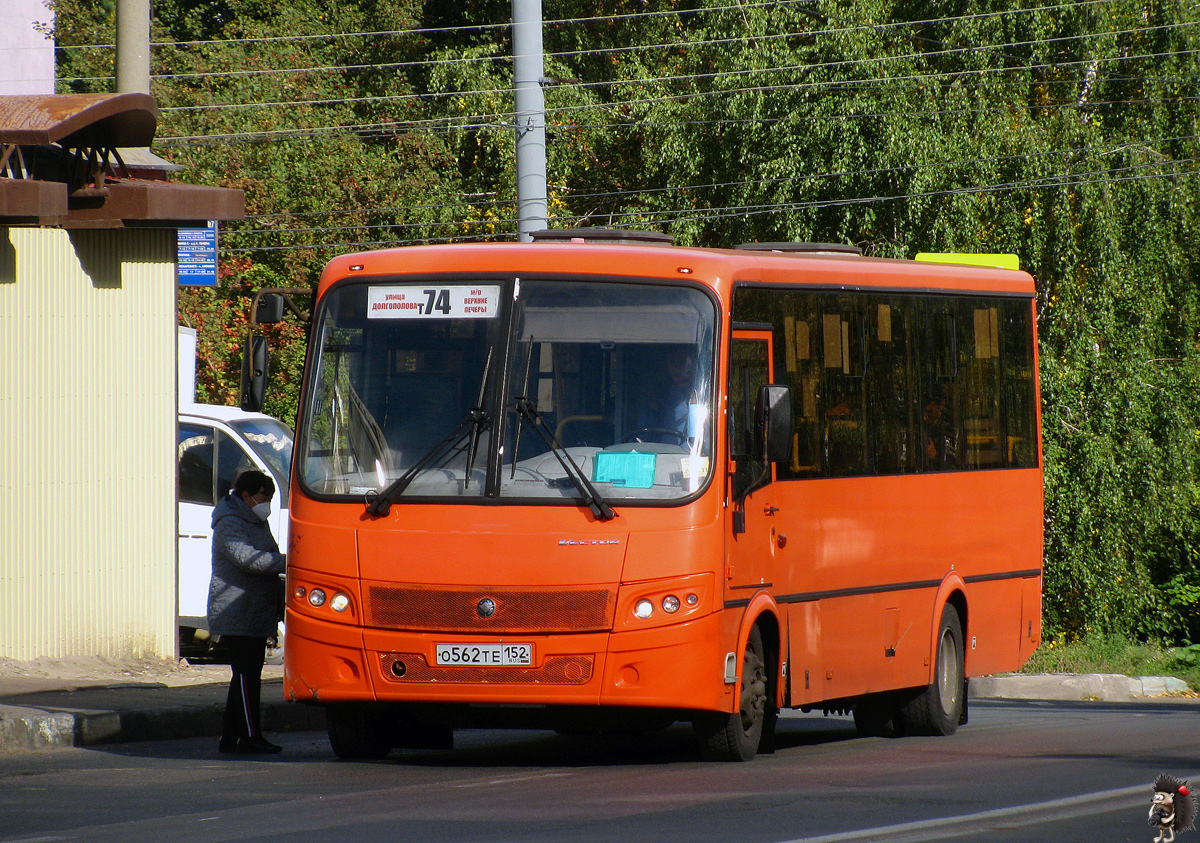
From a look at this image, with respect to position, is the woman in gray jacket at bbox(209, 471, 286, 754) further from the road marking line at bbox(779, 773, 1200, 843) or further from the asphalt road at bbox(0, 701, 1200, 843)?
the road marking line at bbox(779, 773, 1200, 843)

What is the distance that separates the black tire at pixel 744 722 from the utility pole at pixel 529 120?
6194 millimetres

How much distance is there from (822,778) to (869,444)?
3.29 metres

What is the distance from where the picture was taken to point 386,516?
1020 centimetres

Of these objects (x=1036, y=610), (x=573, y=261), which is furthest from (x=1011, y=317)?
(x=573, y=261)

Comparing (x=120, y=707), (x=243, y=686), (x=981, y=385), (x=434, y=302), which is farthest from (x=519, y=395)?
(x=981, y=385)

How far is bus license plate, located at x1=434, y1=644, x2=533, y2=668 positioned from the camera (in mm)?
9898

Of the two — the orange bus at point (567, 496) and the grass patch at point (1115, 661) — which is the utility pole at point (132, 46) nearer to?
the orange bus at point (567, 496)

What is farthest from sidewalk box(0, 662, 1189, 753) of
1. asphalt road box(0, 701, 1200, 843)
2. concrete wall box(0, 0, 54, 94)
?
concrete wall box(0, 0, 54, 94)

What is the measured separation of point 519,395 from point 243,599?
237 centimetres

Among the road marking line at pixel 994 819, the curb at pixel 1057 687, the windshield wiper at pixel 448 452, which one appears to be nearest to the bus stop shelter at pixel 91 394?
the windshield wiper at pixel 448 452

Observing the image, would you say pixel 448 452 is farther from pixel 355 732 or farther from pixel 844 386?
pixel 844 386

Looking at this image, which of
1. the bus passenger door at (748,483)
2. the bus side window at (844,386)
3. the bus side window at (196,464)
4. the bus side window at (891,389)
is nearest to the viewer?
the bus passenger door at (748,483)

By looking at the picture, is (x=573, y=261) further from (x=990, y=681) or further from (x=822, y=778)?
(x=990, y=681)

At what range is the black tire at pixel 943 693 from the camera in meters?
13.5
